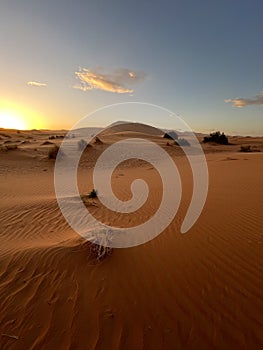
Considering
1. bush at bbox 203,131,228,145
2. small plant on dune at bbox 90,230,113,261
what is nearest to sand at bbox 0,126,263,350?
→ small plant on dune at bbox 90,230,113,261

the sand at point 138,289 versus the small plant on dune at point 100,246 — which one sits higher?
the small plant on dune at point 100,246

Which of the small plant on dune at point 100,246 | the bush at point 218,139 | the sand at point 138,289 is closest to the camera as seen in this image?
the sand at point 138,289

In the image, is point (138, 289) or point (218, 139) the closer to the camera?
point (138, 289)

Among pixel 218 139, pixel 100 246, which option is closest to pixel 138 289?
pixel 100 246

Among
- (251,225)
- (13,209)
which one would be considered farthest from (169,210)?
(13,209)

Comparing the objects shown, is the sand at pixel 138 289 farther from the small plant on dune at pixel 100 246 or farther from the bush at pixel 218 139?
the bush at pixel 218 139

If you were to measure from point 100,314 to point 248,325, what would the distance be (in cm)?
163

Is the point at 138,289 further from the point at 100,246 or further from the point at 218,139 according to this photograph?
the point at 218,139

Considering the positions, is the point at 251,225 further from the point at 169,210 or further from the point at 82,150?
the point at 82,150

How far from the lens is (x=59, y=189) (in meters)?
9.87

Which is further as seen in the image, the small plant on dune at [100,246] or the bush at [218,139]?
the bush at [218,139]

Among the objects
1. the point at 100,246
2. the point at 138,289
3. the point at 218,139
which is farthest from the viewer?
the point at 218,139

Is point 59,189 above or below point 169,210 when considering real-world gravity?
below

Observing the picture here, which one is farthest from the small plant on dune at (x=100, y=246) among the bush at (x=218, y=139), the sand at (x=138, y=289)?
the bush at (x=218, y=139)
